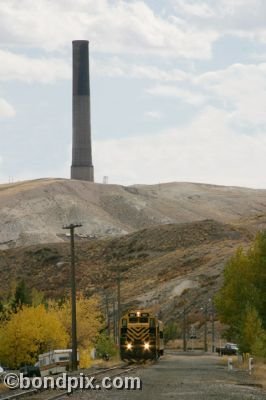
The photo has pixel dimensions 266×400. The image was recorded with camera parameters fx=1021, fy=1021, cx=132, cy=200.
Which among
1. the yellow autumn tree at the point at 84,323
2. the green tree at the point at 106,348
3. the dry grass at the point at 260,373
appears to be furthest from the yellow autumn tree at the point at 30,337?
the dry grass at the point at 260,373

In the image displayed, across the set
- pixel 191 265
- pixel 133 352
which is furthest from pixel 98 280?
pixel 133 352

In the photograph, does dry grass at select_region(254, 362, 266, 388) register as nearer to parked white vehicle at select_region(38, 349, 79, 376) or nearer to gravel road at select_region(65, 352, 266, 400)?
gravel road at select_region(65, 352, 266, 400)

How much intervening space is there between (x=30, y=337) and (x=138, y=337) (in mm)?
29873

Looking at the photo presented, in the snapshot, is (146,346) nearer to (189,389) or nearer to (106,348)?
(106,348)

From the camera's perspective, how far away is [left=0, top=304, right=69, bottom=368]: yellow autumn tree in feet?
306

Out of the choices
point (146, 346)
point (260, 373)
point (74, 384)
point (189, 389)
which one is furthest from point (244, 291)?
point (189, 389)

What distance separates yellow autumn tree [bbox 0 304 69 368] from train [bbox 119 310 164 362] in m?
26.0

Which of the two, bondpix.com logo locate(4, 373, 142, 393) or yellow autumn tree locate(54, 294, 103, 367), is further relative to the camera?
yellow autumn tree locate(54, 294, 103, 367)

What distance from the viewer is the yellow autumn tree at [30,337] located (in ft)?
306

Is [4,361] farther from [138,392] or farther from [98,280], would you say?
[98,280]

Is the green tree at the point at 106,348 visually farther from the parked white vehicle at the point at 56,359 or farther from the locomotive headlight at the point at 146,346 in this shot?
the locomotive headlight at the point at 146,346

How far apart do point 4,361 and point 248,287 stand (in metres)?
28.8

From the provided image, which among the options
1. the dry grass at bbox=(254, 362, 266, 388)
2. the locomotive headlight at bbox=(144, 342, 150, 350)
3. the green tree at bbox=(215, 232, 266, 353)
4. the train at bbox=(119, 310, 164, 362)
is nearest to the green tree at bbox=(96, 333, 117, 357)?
the green tree at bbox=(215, 232, 266, 353)

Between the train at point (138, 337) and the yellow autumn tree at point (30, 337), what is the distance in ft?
85.3
